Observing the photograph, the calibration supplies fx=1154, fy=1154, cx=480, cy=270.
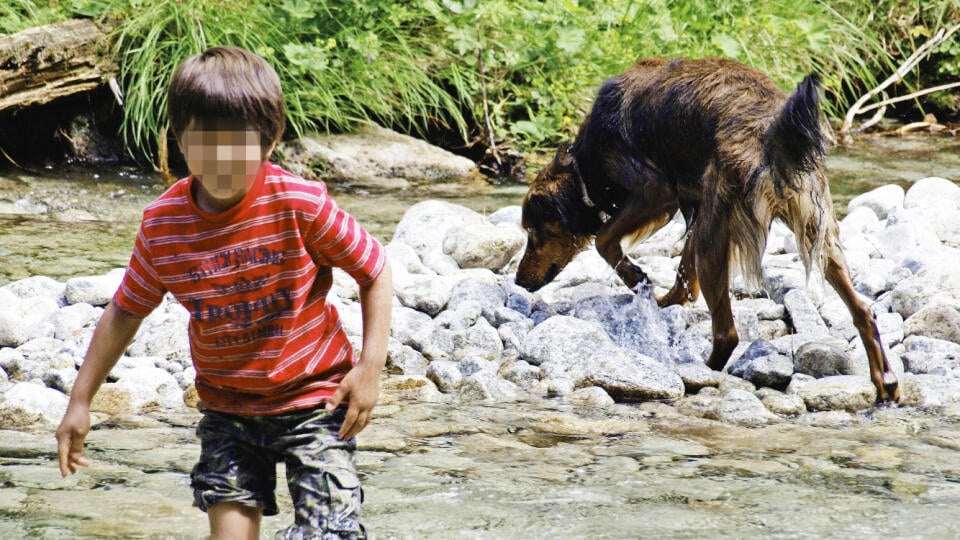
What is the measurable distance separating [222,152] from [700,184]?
3.01 meters

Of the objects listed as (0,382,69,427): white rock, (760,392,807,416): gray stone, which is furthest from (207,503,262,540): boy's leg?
(760,392,807,416): gray stone

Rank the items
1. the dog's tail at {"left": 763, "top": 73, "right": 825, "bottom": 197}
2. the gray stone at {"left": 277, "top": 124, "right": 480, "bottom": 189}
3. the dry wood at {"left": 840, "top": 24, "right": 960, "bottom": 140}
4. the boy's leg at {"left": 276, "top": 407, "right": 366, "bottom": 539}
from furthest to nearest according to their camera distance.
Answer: the dry wood at {"left": 840, "top": 24, "right": 960, "bottom": 140} < the gray stone at {"left": 277, "top": 124, "right": 480, "bottom": 189} < the dog's tail at {"left": 763, "top": 73, "right": 825, "bottom": 197} < the boy's leg at {"left": 276, "top": 407, "right": 366, "bottom": 539}

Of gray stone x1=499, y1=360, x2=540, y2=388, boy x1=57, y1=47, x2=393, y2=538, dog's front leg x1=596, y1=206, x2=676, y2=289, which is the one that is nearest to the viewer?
boy x1=57, y1=47, x2=393, y2=538

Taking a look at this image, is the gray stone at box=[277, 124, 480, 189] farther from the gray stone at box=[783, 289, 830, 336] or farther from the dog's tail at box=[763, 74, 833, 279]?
the dog's tail at box=[763, 74, 833, 279]

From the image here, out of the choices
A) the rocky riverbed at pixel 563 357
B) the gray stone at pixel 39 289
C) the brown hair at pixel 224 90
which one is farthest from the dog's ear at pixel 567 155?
the brown hair at pixel 224 90

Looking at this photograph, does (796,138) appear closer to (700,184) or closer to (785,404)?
(700,184)

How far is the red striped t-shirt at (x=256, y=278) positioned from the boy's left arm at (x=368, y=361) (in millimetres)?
38

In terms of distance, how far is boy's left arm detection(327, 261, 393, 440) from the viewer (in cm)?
252

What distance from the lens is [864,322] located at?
4.71 metres

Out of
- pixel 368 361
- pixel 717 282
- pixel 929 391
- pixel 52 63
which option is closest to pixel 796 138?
pixel 717 282

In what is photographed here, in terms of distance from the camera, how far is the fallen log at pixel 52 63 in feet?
27.5

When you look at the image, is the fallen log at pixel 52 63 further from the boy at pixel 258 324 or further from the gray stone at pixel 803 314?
the boy at pixel 258 324

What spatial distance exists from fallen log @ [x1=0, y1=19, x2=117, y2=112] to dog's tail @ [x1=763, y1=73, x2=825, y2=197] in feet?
19.5

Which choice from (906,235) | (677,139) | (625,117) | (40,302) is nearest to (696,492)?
(677,139)
